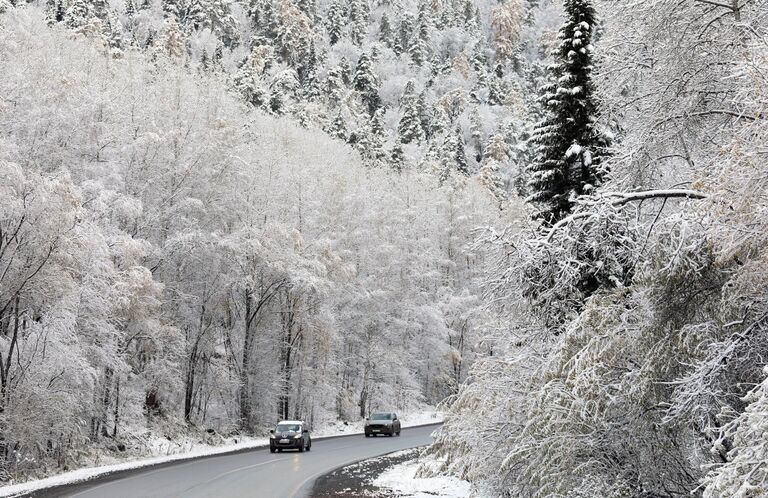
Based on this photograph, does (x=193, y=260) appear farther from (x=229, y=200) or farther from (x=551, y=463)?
(x=551, y=463)

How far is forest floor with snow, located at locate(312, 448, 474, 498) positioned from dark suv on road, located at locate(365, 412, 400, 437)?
1306 cm

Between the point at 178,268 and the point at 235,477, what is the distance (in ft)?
45.1

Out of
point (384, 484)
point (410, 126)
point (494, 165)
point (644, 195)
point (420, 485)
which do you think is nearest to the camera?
point (644, 195)

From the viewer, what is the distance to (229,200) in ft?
106

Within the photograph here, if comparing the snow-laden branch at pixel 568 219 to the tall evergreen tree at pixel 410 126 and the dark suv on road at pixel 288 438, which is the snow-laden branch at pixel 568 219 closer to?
the dark suv on road at pixel 288 438

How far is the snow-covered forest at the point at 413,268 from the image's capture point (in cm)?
780

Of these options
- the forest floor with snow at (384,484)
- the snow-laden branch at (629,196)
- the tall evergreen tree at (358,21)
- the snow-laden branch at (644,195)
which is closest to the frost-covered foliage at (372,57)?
the tall evergreen tree at (358,21)

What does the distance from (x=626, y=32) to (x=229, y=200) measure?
24.3 m

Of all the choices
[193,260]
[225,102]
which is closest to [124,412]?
[193,260]

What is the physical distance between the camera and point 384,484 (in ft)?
59.0

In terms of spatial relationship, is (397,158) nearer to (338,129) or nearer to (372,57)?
(338,129)

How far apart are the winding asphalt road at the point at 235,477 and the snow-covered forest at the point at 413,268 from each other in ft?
9.67

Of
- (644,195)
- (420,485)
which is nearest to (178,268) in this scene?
(420,485)

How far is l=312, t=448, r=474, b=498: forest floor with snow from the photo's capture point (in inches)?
635
